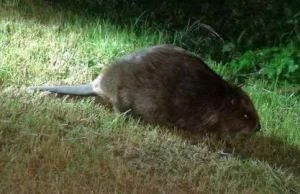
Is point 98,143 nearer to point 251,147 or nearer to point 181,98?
point 181,98

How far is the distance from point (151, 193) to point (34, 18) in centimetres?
304

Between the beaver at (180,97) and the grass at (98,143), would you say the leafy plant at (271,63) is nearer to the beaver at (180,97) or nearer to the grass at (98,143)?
the grass at (98,143)

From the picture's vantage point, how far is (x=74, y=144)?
453 cm

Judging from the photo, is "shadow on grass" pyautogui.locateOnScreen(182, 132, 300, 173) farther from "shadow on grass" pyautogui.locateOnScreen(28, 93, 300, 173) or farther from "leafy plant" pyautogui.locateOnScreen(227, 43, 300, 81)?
"leafy plant" pyautogui.locateOnScreen(227, 43, 300, 81)

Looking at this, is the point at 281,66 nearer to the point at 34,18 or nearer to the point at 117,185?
the point at 34,18

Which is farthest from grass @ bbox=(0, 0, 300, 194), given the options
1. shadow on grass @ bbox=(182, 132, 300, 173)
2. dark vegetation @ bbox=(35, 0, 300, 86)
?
dark vegetation @ bbox=(35, 0, 300, 86)

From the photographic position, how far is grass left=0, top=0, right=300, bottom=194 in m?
4.22

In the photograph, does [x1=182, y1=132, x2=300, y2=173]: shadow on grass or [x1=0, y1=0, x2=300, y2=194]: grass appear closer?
[x1=0, y1=0, x2=300, y2=194]: grass

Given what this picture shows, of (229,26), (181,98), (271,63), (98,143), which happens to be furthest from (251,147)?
(229,26)

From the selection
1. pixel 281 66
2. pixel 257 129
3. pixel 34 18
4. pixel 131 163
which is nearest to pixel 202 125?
pixel 257 129

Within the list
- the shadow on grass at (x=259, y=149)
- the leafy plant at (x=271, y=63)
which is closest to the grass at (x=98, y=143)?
the shadow on grass at (x=259, y=149)

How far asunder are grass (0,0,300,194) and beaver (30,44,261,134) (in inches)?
4.1

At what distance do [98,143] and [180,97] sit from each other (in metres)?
0.76

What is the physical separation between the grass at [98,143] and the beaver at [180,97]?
104 mm
